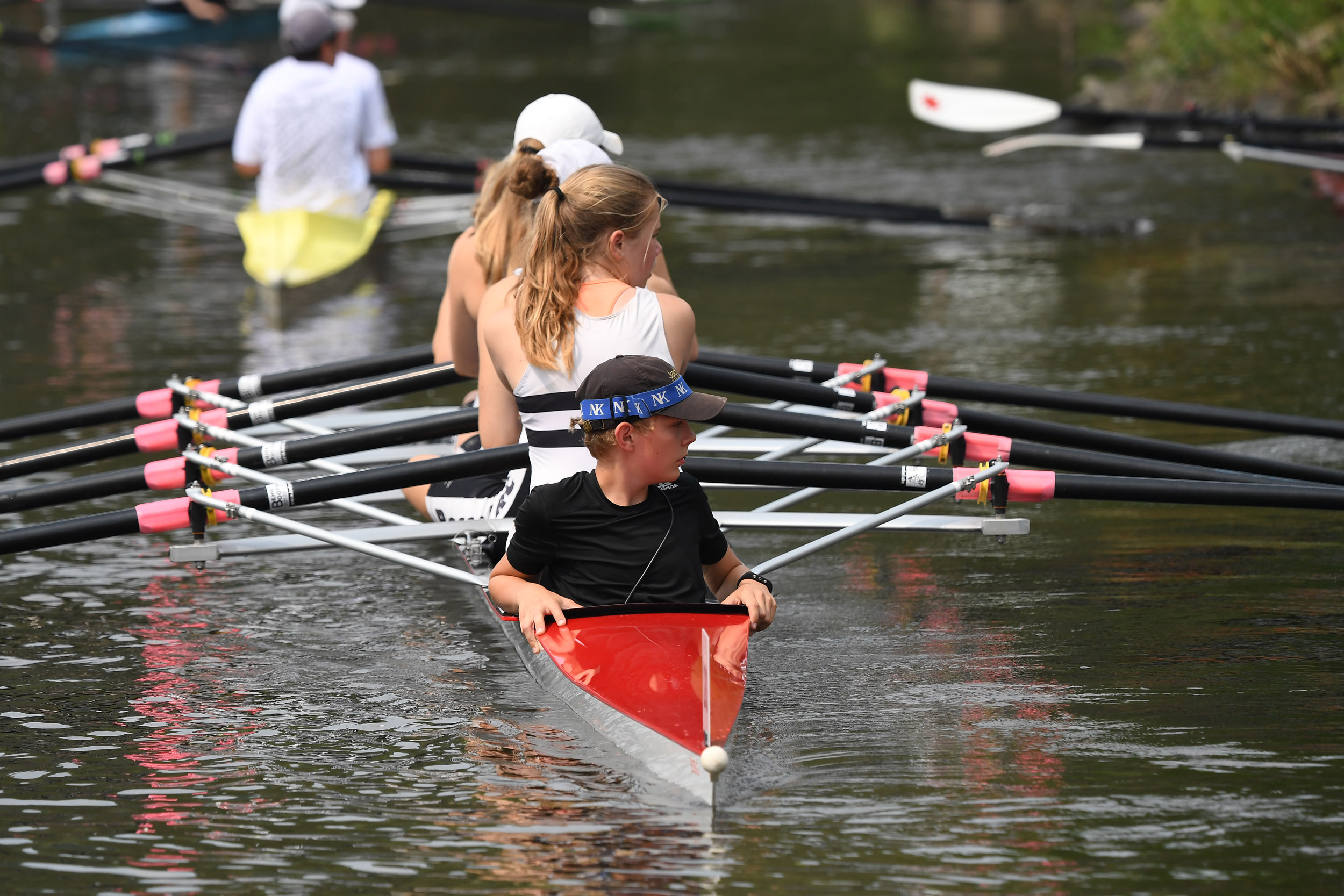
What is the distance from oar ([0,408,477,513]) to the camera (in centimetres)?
495

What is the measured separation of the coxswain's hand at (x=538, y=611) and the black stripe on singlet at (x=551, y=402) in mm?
475

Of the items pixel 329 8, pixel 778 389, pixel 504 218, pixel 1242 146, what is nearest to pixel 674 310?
pixel 778 389

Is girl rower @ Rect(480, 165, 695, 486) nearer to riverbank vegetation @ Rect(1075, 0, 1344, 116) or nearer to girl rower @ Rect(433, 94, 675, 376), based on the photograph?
girl rower @ Rect(433, 94, 675, 376)

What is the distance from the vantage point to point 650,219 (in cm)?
424

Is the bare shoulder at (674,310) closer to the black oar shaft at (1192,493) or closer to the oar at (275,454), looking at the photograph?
the oar at (275,454)

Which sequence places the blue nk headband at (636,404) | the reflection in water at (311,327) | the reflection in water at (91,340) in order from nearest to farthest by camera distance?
the blue nk headband at (636,404), the reflection in water at (91,340), the reflection in water at (311,327)

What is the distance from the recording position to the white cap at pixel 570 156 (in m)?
5.23

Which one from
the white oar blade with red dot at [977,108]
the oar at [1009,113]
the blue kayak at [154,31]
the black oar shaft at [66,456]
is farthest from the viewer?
the blue kayak at [154,31]

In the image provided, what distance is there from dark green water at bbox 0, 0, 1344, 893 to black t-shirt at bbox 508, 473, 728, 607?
0.41 metres

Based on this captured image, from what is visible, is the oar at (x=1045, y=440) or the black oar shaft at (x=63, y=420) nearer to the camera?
the oar at (x=1045, y=440)

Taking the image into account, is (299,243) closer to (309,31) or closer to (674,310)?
(309,31)

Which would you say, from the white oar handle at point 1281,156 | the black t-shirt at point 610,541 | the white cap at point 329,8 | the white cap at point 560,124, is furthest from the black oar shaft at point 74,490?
the white oar handle at point 1281,156

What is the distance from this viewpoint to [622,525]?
13.3 feet

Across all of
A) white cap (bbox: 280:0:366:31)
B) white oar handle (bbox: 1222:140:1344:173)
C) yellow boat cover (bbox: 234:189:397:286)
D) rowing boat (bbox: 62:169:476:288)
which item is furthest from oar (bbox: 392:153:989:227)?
white oar handle (bbox: 1222:140:1344:173)
